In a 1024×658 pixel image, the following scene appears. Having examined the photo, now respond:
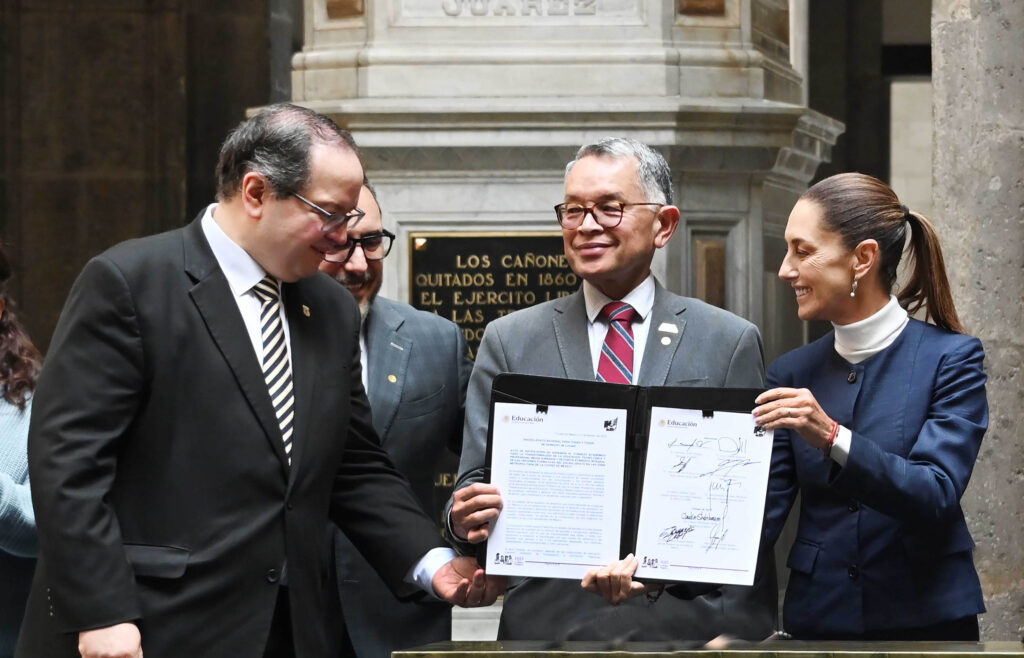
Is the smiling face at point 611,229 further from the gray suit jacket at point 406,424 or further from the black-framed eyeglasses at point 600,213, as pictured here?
the gray suit jacket at point 406,424

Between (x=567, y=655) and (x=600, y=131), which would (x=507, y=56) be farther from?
(x=567, y=655)

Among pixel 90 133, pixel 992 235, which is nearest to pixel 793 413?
pixel 992 235

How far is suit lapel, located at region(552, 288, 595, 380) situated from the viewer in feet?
13.7

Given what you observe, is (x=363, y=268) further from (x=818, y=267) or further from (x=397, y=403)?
(x=818, y=267)

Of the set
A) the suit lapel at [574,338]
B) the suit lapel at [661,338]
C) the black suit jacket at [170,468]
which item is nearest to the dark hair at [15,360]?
the black suit jacket at [170,468]

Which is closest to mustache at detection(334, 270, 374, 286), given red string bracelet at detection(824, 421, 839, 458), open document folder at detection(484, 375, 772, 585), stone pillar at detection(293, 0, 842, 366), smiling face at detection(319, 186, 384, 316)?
smiling face at detection(319, 186, 384, 316)

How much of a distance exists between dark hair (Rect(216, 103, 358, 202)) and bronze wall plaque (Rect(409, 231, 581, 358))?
2.77 meters

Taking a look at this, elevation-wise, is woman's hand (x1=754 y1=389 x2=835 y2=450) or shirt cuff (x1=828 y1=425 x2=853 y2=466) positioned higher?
woman's hand (x1=754 y1=389 x2=835 y2=450)

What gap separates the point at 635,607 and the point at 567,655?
563mm

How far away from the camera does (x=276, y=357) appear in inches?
159

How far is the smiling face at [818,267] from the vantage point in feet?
13.4

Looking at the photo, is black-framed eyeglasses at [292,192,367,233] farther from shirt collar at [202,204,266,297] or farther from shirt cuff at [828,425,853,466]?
shirt cuff at [828,425,853,466]

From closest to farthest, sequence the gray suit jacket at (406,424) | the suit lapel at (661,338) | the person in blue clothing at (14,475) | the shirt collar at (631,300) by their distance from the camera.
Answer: the suit lapel at (661,338)
the shirt collar at (631,300)
the person in blue clothing at (14,475)
the gray suit jacket at (406,424)

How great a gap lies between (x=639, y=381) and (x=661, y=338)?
13 cm
